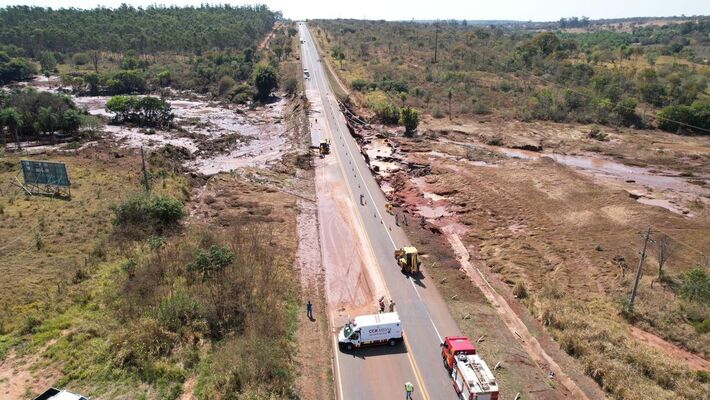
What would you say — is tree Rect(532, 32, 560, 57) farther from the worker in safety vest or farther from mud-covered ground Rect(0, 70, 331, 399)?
the worker in safety vest

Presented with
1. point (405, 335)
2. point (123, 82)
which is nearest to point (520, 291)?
point (405, 335)

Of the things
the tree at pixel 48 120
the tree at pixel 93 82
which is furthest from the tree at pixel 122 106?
the tree at pixel 93 82

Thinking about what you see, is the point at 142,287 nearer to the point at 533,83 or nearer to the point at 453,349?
the point at 453,349

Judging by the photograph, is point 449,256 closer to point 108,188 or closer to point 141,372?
point 141,372

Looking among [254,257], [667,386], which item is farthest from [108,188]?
[667,386]

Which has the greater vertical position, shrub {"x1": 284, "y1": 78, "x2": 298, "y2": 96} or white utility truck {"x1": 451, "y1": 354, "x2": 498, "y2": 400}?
shrub {"x1": 284, "y1": 78, "x2": 298, "y2": 96}

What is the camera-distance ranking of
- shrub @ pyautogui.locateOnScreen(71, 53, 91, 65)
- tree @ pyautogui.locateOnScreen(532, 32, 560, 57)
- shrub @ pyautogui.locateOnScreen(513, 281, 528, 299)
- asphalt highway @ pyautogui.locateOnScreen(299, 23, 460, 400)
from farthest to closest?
1. tree @ pyautogui.locateOnScreen(532, 32, 560, 57)
2. shrub @ pyautogui.locateOnScreen(71, 53, 91, 65)
3. shrub @ pyautogui.locateOnScreen(513, 281, 528, 299)
4. asphalt highway @ pyautogui.locateOnScreen(299, 23, 460, 400)

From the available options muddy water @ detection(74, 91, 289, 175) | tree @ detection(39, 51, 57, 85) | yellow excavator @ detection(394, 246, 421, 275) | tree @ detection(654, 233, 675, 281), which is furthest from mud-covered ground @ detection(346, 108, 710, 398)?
tree @ detection(39, 51, 57, 85)
